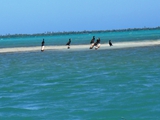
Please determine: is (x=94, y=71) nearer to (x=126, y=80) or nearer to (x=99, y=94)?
(x=126, y=80)

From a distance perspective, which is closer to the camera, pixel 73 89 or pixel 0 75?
pixel 73 89

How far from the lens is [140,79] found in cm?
2019

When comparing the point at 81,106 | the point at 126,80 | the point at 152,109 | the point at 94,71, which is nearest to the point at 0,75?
the point at 94,71

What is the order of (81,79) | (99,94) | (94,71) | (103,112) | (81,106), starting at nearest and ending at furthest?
(103,112)
(81,106)
(99,94)
(81,79)
(94,71)

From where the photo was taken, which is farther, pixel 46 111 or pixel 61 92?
pixel 61 92

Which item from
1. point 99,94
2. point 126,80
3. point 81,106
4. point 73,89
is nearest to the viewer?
point 81,106

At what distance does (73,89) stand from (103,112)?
4.86m

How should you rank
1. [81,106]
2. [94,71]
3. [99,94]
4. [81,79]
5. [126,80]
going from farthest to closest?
[94,71] < [81,79] < [126,80] < [99,94] < [81,106]

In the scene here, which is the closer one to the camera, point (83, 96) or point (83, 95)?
point (83, 96)

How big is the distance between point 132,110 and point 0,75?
1341 cm

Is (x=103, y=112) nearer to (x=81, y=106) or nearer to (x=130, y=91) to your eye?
(x=81, y=106)

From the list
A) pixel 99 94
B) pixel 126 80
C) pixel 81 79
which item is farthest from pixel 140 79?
pixel 99 94

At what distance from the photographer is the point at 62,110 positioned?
45.7 feet

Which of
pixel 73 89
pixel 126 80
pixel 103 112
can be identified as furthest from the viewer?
pixel 126 80
